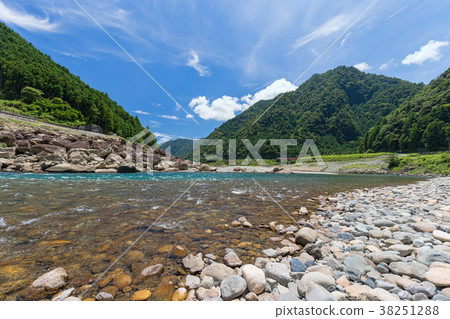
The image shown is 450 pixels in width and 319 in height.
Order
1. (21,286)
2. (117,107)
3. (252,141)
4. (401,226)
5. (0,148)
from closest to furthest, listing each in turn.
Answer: (21,286)
(401,226)
(0,148)
(117,107)
(252,141)

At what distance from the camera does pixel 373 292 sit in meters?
1.86

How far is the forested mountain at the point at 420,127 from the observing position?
161ft

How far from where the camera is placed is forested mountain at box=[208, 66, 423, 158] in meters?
90.9

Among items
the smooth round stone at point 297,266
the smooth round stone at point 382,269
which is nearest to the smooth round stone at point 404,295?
the smooth round stone at point 382,269

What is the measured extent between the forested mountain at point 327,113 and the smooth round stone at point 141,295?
7745 centimetres

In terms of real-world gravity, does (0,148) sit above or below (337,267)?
above

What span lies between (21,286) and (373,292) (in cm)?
413

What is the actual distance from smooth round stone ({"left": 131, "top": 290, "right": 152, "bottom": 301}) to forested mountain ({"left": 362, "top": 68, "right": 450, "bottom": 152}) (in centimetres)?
7735

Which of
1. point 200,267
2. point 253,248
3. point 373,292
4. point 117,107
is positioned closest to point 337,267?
point 373,292

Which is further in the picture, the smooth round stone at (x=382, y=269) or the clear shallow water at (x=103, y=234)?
the clear shallow water at (x=103, y=234)

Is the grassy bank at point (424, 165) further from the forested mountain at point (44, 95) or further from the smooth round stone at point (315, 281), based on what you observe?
the forested mountain at point (44, 95)

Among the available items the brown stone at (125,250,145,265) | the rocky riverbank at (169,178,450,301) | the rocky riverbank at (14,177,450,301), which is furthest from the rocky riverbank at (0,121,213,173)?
the rocky riverbank at (169,178,450,301)

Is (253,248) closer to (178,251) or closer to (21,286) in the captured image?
(178,251)

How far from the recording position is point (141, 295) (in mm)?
2061
